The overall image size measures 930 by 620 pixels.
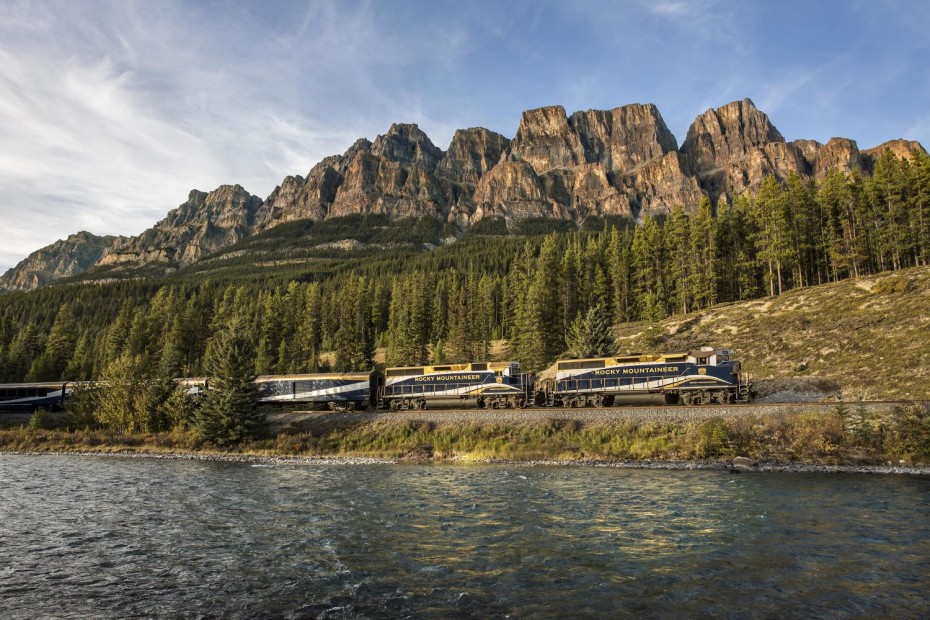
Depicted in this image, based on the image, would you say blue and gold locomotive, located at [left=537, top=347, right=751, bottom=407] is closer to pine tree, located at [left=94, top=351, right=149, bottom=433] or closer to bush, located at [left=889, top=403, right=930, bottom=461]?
bush, located at [left=889, top=403, right=930, bottom=461]

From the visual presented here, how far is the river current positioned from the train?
48.8 feet

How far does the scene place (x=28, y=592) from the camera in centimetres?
1409

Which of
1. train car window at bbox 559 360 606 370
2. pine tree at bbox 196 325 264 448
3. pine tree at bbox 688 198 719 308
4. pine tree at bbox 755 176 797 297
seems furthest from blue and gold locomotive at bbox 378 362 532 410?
pine tree at bbox 755 176 797 297

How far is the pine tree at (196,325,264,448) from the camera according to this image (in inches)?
1821

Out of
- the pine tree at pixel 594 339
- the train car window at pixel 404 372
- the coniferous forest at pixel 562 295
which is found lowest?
the train car window at pixel 404 372

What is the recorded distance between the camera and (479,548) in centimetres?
1727

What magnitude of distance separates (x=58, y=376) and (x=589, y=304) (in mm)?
114687

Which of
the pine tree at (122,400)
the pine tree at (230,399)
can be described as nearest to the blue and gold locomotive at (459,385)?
the pine tree at (230,399)

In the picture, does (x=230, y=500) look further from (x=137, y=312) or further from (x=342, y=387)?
(x=137, y=312)

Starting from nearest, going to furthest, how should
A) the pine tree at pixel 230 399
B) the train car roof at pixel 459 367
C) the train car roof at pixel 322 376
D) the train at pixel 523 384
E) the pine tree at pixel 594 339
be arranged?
the train at pixel 523 384 < the pine tree at pixel 230 399 < the train car roof at pixel 459 367 < the pine tree at pixel 594 339 < the train car roof at pixel 322 376

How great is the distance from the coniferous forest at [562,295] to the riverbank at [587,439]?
852cm

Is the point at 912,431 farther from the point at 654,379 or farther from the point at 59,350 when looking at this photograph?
the point at 59,350

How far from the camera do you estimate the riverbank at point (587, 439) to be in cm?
3119

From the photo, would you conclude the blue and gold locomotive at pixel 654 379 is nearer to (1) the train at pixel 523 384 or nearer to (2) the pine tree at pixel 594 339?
(1) the train at pixel 523 384
